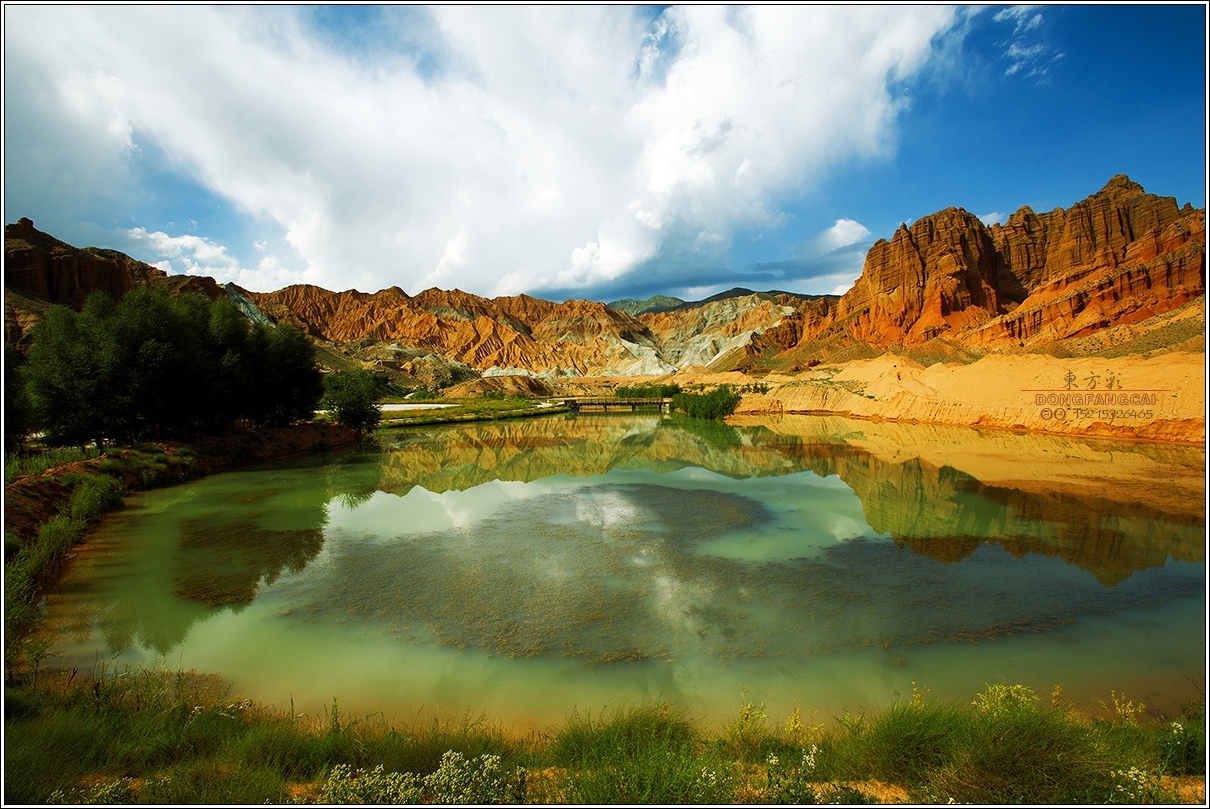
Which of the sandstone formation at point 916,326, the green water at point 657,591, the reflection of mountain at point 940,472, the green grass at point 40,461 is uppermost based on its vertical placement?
the sandstone formation at point 916,326

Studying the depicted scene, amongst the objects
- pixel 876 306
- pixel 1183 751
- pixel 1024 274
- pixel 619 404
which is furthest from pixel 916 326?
pixel 1183 751

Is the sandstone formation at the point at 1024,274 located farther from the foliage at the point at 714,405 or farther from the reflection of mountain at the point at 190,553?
the reflection of mountain at the point at 190,553

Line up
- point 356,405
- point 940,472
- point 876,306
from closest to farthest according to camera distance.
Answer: point 940,472
point 356,405
point 876,306

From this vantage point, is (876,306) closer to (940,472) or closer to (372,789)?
(940,472)

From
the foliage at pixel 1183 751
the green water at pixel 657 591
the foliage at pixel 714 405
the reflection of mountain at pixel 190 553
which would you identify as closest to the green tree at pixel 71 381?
the reflection of mountain at pixel 190 553

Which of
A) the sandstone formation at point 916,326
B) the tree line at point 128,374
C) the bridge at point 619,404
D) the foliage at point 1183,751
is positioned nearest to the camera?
the foliage at point 1183,751

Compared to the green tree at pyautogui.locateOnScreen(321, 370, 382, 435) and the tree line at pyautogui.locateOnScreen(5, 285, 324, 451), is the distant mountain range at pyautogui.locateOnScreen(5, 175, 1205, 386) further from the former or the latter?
the green tree at pyautogui.locateOnScreen(321, 370, 382, 435)

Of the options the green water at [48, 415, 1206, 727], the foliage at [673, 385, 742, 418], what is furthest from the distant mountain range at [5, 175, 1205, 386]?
the foliage at [673, 385, 742, 418]
